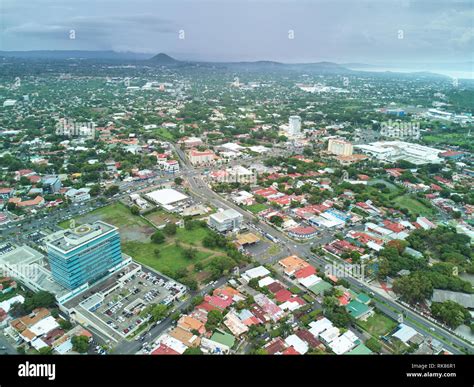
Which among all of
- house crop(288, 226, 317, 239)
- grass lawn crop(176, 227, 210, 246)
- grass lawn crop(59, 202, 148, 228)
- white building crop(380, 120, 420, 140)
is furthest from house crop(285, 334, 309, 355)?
white building crop(380, 120, 420, 140)

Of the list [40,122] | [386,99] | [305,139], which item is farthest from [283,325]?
[386,99]

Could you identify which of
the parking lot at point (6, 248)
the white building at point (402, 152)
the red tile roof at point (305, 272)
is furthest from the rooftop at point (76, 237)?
the white building at point (402, 152)

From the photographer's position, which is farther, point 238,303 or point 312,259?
point 312,259

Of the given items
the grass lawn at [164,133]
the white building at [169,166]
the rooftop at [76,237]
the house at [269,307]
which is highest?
the grass lawn at [164,133]

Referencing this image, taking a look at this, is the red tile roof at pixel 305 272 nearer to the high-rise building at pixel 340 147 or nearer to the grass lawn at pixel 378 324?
the grass lawn at pixel 378 324

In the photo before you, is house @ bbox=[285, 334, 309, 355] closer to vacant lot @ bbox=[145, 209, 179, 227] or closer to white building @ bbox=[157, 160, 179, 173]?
vacant lot @ bbox=[145, 209, 179, 227]
